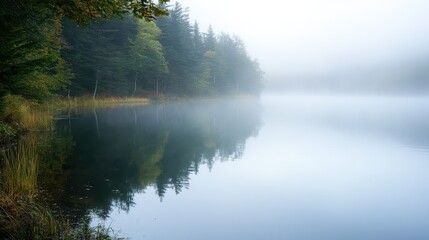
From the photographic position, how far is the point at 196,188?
10.7 meters

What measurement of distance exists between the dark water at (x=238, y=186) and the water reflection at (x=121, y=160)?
0.13ft

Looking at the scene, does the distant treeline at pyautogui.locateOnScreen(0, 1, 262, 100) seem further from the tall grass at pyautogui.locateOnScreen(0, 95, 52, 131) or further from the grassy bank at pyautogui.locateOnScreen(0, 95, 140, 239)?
the grassy bank at pyautogui.locateOnScreen(0, 95, 140, 239)

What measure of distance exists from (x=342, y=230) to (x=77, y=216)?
19.0 feet

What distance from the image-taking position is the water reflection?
345 inches

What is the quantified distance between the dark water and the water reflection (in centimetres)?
4

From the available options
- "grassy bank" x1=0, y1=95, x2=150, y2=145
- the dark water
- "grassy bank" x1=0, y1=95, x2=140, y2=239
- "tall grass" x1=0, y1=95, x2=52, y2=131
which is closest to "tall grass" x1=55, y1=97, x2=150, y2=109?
"grassy bank" x1=0, y1=95, x2=150, y2=145

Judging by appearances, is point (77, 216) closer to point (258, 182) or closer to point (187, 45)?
point (258, 182)

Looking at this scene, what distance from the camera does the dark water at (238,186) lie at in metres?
7.68

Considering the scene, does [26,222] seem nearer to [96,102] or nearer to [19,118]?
[19,118]

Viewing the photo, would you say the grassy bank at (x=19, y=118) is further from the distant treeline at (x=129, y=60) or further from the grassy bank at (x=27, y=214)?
the grassy bank at (x=27, y=214)

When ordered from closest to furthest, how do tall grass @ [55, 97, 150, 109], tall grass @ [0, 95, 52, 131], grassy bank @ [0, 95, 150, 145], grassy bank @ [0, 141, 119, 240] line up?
grassy bank @ [0, 141, 119, 240] → grassy bank @ [0, 95, 150, 145] → tall grass @ [0, 95, 52, 131] → tall grass @ [55, 97, 150, 109]

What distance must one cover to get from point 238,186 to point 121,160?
516 cm

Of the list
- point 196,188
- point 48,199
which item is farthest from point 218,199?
point 48,199

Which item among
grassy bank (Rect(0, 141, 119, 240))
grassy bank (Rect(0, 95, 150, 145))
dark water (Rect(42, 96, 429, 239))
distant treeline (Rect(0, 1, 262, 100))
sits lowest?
dark water (Rect(42, 96, 429, 239))
